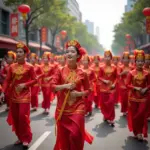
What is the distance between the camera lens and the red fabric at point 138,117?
6.25m

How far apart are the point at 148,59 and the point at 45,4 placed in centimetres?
1840

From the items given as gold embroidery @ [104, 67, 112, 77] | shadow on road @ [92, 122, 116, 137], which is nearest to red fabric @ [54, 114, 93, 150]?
shadow on road @ [92, 122, 116, 137]

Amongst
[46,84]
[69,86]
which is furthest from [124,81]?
[69,86]

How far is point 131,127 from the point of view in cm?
661

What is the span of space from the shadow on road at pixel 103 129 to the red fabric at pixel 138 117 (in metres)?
0.83

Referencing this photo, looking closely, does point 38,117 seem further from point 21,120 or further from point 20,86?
point 20,86

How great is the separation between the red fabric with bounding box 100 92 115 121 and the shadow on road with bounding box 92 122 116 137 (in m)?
0.27

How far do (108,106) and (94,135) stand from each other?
56.5 inches

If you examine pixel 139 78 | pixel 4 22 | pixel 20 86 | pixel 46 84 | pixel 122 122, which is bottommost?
pixel 122 122

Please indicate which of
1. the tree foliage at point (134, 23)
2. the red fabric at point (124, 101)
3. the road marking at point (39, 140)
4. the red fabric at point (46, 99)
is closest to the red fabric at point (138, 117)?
the road marking at point (39, 140)

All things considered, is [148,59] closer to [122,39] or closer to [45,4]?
[45,4]

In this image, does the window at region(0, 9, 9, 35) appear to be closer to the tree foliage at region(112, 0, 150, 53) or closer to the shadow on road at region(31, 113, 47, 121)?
the tree foliage at region(112, 0, 150, 53)

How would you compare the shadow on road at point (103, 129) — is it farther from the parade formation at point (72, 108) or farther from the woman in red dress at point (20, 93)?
the woman in red dress at point (20, 93)

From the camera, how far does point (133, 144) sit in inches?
239
